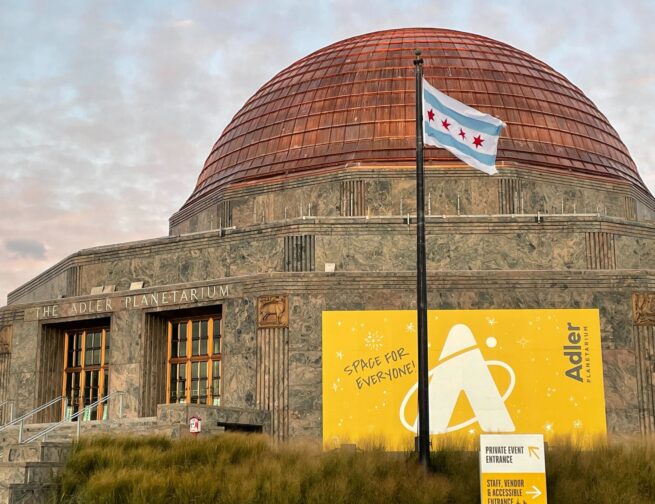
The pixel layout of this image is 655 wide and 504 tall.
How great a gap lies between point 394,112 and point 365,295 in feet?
20.4

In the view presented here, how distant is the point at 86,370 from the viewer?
13812 millimetres

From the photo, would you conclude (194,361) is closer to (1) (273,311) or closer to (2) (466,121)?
(1) (273,311)

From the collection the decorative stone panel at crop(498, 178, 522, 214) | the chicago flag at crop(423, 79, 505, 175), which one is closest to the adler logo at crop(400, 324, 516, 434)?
the chicago flag at crop(423, 79, 505, 175)

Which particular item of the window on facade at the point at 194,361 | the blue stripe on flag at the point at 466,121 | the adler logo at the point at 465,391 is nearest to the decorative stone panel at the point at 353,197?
the window on facade at the point at 194,361

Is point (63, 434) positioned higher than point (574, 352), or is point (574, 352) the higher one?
point (574, 352)

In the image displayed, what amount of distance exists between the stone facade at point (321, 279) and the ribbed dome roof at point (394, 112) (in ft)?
3.40

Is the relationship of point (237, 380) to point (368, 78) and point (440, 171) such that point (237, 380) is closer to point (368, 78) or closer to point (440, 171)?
point (440, 171)

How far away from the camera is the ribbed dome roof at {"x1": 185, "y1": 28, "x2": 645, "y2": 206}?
56.2 ft

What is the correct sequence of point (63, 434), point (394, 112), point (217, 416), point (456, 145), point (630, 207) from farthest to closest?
point (394, 112), point (630, 207), point (63, 434), point (217, 416), point (456, 145)

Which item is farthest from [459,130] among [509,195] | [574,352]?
[509,195]

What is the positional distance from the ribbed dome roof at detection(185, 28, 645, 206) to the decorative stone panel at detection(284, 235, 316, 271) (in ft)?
12.0

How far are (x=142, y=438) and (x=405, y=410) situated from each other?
10.8 feet

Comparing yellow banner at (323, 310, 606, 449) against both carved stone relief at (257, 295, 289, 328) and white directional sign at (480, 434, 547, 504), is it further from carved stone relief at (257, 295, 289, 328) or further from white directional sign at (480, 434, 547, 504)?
white directional sign at (480, 434, 547, 504)

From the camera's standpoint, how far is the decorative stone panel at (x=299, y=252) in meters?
13.2
